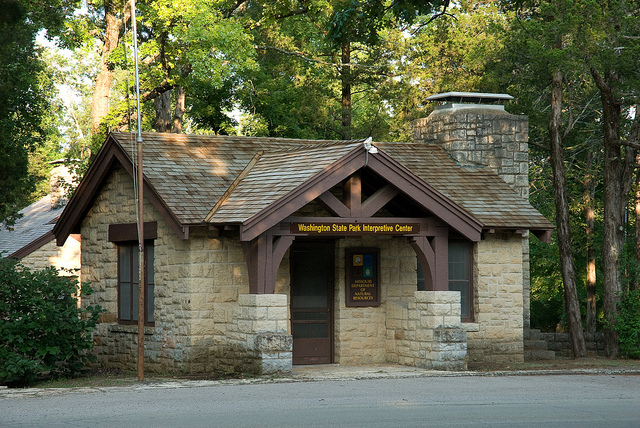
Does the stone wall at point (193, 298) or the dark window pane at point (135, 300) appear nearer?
the stone wall at point (193, 298)

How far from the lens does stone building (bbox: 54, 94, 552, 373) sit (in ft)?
43.4

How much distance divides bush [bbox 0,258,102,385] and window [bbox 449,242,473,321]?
6.51m

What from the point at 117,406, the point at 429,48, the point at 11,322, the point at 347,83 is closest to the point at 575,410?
the point at 117,406

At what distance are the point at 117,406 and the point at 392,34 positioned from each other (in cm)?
2367

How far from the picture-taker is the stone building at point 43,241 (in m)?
25.7

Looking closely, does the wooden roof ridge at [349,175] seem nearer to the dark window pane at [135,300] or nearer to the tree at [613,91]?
the dark window pane at [135,300]

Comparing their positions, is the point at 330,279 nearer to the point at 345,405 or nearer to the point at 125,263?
the point at 125,263

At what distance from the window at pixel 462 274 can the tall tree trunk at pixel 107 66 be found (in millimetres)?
11657

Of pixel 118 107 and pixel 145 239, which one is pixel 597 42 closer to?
pixel 145 239

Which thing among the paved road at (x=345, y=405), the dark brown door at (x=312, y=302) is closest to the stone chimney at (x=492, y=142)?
the dark brown door at (x=312, y=302)

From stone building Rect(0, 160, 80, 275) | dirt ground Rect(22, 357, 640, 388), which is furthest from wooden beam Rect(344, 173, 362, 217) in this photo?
stone building Rect(0, 160, 80, 275)

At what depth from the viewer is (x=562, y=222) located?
823 inches

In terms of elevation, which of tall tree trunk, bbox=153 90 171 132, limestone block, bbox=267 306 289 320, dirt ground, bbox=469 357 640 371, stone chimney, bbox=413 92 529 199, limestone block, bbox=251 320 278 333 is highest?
tall tree trunk, bbox=153 90 171 132

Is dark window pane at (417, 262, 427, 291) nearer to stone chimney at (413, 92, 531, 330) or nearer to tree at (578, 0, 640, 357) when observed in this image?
stone chimney at (413, 92, 531, 330)
